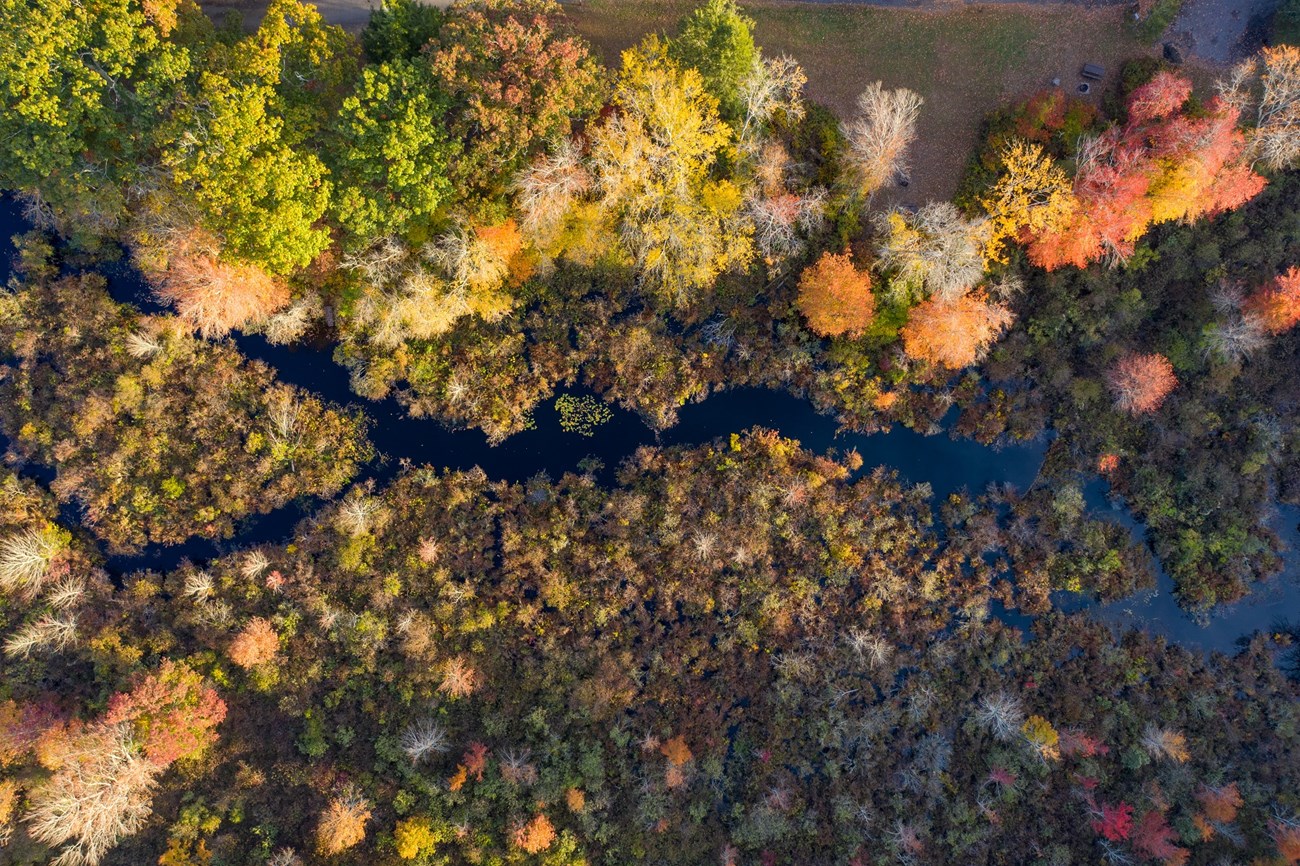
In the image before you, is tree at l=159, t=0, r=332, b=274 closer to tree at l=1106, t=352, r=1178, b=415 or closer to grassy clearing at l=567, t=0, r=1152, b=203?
grassy clearing at l=567, t=0, r=1152, b=203

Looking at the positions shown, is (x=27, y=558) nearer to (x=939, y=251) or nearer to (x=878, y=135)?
(x=878, y=135)

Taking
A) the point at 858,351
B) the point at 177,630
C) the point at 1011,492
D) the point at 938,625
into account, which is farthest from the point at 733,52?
the point at 177,630

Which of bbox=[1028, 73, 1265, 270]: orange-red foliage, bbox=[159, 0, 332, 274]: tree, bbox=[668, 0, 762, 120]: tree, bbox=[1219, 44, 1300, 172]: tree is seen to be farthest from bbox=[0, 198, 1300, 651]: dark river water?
bbox=[1219, 44, 1300, 172]: tree

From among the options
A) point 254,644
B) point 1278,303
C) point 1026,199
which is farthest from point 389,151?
point 1278,303

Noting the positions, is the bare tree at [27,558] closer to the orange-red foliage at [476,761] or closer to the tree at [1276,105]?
the orange-red foliage at [476,761]

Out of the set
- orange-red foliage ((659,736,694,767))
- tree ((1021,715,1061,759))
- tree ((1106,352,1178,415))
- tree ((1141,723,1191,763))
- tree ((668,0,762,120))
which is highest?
tree ((668,0,762,120))

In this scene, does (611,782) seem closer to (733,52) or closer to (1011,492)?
(1011,492)
